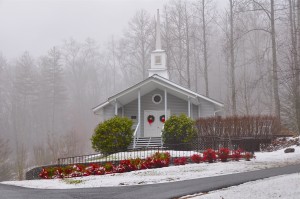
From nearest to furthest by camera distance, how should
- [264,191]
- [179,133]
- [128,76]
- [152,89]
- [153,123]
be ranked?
[264,191]
[179,133]
[152,89]
[153,123]
[128,76]

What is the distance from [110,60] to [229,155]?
6199 centimetres

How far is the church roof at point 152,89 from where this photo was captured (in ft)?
74.6

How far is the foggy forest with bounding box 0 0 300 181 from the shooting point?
37344mm

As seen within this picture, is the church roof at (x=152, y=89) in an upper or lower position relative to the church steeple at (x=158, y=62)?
lower

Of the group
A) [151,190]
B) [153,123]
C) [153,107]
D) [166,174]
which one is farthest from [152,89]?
[151,190]

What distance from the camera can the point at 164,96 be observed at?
24891 mm

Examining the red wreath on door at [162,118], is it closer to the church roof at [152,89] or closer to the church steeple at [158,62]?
the church roof at [152,89]

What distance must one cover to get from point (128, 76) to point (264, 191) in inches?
2415

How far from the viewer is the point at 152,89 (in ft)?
82.5

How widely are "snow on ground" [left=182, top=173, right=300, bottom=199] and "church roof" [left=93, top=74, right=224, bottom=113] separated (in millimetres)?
14562

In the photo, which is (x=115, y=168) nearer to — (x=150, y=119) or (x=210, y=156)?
(x=210, y=156)

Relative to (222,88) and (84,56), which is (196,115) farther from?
(84,56)

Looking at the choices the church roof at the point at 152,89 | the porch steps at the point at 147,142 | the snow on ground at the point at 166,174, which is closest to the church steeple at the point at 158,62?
the church roof at the point at 152,89

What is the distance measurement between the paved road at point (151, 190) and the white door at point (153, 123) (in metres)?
15.1
